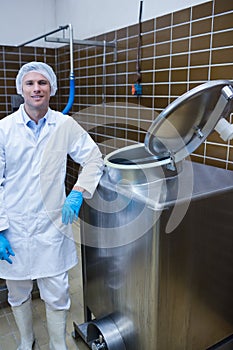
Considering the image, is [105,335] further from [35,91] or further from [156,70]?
[156,70]

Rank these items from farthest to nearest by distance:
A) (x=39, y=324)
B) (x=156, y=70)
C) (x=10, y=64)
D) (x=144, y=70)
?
(x=10, y=64) → (x=144, y=70) → (x=156, y=70) → (x=39, y=324)

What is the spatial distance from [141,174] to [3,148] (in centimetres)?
69

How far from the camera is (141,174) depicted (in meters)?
1.40

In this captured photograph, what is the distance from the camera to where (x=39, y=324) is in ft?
6.53

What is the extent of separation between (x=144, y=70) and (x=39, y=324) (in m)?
1.84

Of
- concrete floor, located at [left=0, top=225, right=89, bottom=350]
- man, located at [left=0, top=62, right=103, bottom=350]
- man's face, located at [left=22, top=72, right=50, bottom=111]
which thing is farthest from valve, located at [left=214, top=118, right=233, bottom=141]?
concrete floor, located at [left=0, top=225, right=89, bottom=350]

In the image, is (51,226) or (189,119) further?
(51,226)

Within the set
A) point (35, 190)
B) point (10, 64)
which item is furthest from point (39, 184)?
point (10, 64)

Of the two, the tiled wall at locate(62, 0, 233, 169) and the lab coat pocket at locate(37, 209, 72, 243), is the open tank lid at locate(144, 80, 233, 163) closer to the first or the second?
the tiled wall at locate(62, 0, 233, 169)

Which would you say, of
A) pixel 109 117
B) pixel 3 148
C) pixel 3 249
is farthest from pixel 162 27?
pixel 3 249

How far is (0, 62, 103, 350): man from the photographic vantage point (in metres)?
1.56

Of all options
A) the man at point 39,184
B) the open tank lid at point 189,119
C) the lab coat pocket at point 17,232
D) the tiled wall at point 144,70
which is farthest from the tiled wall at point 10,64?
the open tank lid at point 189,119

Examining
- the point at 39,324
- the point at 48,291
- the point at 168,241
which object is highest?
the point at 168,241

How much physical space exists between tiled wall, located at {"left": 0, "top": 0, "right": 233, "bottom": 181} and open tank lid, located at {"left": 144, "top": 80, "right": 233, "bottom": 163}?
48 centimetres
